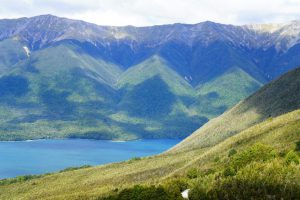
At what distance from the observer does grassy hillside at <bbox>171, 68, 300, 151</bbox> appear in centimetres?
11519

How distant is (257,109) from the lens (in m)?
127

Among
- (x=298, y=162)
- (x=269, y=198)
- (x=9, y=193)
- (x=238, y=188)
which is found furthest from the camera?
(x=9, y=193)

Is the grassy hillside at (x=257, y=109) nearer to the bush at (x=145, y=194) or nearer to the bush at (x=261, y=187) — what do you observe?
the bush at (x=145, y=194)

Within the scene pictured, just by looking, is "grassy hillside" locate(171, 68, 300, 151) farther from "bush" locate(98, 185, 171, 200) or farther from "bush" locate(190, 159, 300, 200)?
"bush" locate(190, 159, 300, 200)

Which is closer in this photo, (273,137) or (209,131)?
(273,137)

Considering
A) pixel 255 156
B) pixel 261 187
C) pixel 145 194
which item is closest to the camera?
pixel 261 187

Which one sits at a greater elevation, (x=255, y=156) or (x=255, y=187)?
(x=255, y=156)

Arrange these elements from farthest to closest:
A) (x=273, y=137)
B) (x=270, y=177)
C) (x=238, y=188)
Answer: (x=273, y=137)
(x=270, y=177)
(x=238, y=188)

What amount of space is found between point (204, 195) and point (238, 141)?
47.6 metres

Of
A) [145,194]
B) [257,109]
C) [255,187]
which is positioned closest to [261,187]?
[255,187]

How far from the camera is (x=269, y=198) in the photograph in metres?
22.2

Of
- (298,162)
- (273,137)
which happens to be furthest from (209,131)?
(298,162)

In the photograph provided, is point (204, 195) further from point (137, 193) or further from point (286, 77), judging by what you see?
point (286, 77)

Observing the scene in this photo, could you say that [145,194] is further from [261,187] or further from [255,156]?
[255,156]
